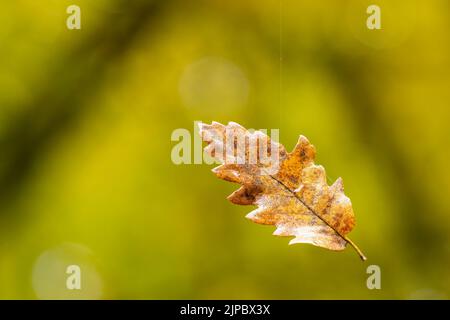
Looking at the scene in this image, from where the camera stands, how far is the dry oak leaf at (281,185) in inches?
21.7

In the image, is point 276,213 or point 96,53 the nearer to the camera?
point 276,213

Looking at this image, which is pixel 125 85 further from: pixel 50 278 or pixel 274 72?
pixel 50 278

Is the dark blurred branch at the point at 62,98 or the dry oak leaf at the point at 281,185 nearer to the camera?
the dry oak leaf at the point at 281,185

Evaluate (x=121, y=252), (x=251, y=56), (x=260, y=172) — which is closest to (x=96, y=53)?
(x=251, y=56)

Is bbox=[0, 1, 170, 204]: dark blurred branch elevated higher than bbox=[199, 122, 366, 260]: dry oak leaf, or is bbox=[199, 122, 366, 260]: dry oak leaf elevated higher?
bbox=[0, 1, 170, 204]: dark blurred branch

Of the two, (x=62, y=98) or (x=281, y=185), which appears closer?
(x=281, y=185)

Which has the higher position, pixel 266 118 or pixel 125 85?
pixel 125 85

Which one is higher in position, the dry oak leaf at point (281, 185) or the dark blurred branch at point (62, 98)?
the dark blurred branch at point (62, 98)

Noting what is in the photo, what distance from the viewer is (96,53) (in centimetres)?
148

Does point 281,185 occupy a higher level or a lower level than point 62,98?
lower

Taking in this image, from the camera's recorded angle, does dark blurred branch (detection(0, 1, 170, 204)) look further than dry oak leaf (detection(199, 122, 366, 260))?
Yes

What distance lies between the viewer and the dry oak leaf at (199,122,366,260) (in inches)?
21.7

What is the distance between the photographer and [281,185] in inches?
22.4

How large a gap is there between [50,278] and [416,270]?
103 cm
